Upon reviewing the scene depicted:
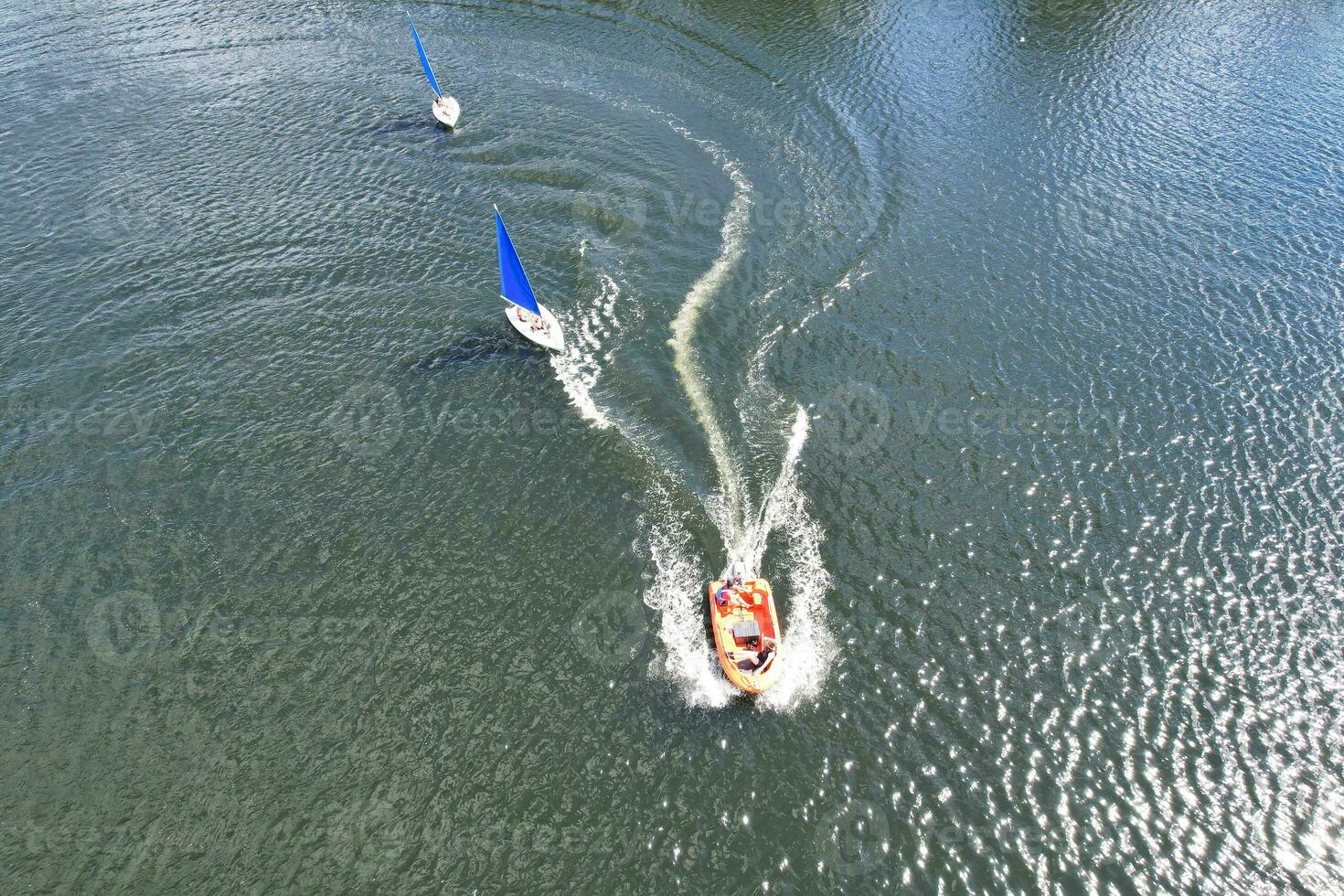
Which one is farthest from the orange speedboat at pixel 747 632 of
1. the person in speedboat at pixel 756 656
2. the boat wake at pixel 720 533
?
the boat wake at pixel 720 533

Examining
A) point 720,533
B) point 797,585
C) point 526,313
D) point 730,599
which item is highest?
point 526,313

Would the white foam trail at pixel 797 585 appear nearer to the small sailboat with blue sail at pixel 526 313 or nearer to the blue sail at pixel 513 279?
the small sailboat with blue sail at pixel 526 313

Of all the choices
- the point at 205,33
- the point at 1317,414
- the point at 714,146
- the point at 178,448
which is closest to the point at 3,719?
the point at 178,448

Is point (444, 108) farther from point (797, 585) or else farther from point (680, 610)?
point (797, 585)

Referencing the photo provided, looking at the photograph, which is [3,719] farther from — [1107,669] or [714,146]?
[714,146]

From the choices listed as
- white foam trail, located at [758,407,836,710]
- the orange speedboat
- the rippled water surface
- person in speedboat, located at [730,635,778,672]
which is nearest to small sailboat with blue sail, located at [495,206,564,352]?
the rippled water surface

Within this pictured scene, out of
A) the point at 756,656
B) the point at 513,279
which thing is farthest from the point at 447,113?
the point at 756,656
